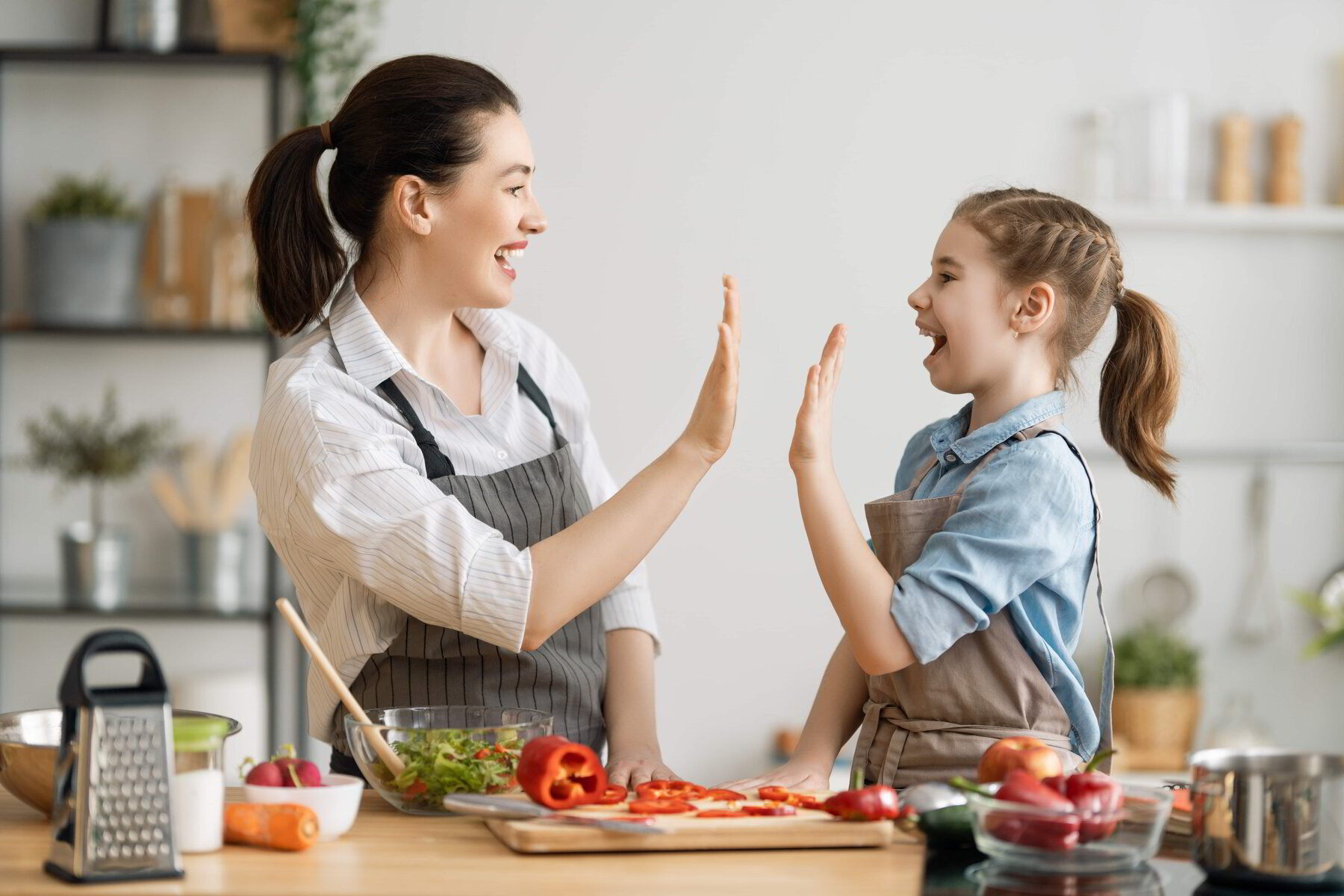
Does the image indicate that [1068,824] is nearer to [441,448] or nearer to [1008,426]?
[1008,426]

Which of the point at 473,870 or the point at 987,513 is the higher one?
the point at 987,513

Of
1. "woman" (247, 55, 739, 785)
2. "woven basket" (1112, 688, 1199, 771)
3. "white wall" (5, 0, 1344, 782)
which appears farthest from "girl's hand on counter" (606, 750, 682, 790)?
"woven basket" (1112, 688, 1199, 771)

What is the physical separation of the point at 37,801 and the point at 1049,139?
2796 mm

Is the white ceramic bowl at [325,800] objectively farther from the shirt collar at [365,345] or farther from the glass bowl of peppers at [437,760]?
the shirt collar at [365,345]

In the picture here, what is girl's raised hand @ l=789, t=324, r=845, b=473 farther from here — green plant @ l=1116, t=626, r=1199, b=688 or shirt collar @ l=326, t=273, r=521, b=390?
green plant @ l=1116, t=626, r=1199, b=688

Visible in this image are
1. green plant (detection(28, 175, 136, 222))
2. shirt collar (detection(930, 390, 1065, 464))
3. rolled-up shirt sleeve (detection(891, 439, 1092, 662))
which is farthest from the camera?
green plant (detection(28, 175, 136, 222))

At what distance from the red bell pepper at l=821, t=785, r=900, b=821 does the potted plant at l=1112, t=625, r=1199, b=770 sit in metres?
2.18

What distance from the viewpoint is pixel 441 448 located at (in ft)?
5.85

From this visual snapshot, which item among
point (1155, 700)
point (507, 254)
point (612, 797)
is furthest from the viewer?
point (1155, 700)

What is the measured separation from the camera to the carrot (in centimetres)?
126

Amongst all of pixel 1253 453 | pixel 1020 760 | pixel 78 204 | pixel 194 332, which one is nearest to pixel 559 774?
pixel 1020 760

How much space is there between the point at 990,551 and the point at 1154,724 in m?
Result: 2.05

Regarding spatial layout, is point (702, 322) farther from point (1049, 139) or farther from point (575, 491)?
point (575, 491)

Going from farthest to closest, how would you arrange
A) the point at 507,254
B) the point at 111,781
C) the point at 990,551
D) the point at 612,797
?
the point at 507,254, the point at 990,551, the point at 612,797, the point at 111,781
